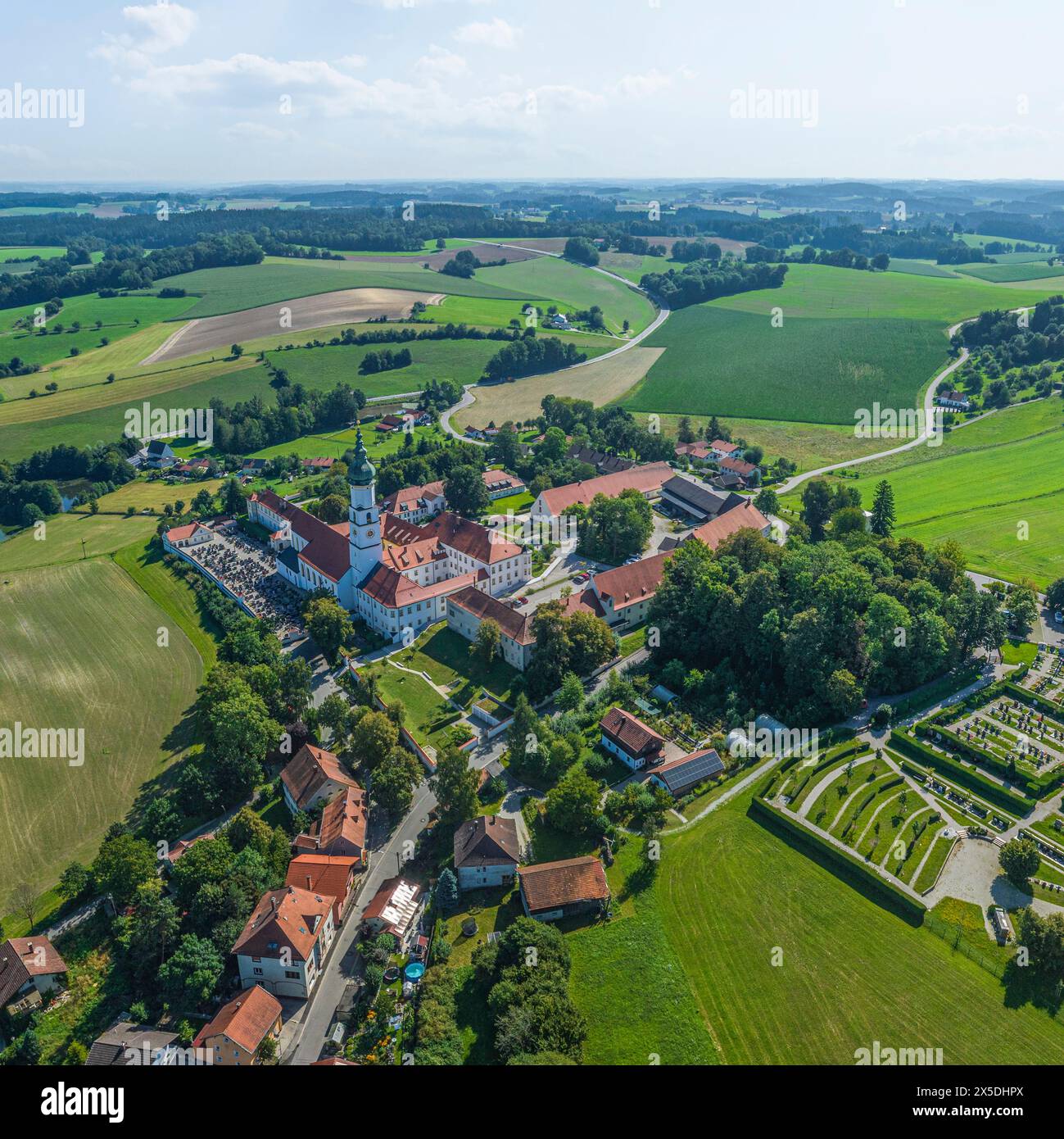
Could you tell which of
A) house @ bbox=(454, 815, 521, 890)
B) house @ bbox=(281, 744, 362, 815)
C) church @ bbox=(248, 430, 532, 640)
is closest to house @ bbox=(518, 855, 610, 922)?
house @ bbox=(454, 815, 521, 890)

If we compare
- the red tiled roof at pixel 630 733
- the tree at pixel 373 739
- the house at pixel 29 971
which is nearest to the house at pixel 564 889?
the red tiled roof at pixel 630 733

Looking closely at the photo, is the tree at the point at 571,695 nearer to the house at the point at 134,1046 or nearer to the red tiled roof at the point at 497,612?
the red tiled roof at the point at 497,612

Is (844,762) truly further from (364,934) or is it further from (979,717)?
(364,934)

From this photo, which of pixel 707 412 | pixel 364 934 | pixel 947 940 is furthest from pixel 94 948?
pixel 707 412

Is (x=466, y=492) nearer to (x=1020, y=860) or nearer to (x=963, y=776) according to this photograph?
(x=963, y=776)

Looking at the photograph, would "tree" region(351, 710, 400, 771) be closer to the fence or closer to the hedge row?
the fence
